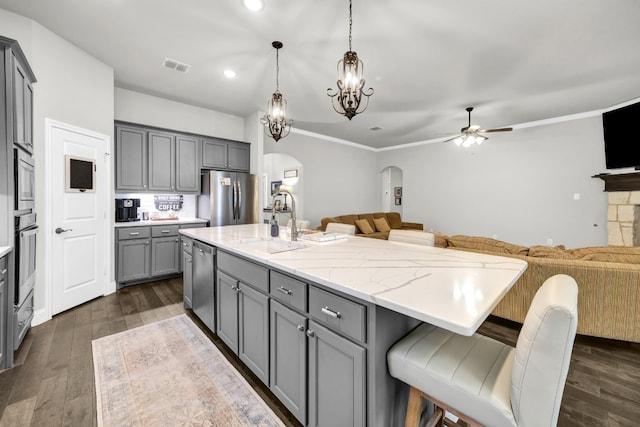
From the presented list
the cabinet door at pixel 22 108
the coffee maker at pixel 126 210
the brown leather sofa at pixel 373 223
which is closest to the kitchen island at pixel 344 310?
the cabinet door at pixel 22 108

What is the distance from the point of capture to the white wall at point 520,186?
4918mm

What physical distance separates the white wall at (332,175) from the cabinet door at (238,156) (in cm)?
62

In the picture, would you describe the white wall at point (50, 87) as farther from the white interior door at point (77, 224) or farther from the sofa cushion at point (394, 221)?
the sofa cushion at point (394, 221)

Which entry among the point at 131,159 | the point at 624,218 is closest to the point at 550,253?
the point at 624,218

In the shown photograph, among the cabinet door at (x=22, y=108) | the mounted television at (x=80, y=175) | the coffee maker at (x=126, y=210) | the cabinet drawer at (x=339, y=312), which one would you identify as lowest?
the cabinet drawer at (x=339, y=312)

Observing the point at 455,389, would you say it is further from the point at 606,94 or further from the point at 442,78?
the point at 606,94

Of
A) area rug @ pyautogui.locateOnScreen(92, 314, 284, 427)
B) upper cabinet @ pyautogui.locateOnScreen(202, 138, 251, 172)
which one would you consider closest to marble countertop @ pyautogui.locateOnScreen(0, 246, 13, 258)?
area rug @ pyautogui.locateOnScreen(92, 314, 284, 427)

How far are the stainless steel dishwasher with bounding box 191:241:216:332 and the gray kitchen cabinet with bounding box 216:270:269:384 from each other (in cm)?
12

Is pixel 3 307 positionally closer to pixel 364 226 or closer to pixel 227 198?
pixel 227 198

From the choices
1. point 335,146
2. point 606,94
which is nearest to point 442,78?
point 606,94

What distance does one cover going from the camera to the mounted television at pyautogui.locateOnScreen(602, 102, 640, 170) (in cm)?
419

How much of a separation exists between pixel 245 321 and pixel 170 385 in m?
0.66

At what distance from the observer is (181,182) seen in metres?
4.32

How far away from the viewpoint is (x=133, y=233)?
12.3ft
